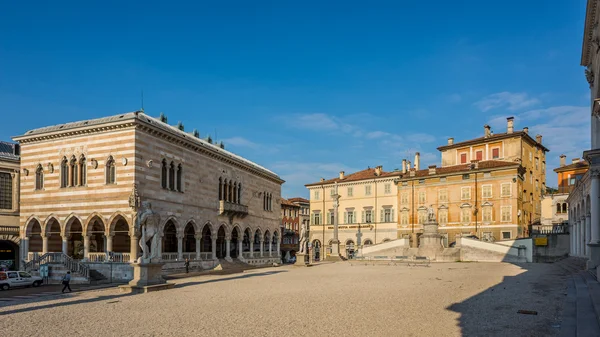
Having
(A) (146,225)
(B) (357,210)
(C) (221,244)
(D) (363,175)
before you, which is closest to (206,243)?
(C) (221,244)

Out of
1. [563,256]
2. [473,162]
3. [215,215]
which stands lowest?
[563,256]

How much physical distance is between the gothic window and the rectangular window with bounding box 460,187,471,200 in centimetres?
4576

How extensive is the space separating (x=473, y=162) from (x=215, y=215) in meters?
32.9

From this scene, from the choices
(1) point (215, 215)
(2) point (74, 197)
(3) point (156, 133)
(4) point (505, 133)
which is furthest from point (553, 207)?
(2) point (74, 197)

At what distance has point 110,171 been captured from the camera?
1257 inches

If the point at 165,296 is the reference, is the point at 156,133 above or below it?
above

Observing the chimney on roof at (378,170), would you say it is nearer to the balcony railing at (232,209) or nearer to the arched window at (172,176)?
the balcony railing at (232,209)

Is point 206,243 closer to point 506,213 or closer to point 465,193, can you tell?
point 465,193

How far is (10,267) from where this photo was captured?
120 ft

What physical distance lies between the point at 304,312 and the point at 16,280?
19.8 metres

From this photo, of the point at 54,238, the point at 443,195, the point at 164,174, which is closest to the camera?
the point at 164,174

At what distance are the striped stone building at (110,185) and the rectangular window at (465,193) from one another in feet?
97.0

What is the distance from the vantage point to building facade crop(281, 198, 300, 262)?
83250 millimetres

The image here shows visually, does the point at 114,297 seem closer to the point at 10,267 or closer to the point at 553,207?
the point at 10,267
